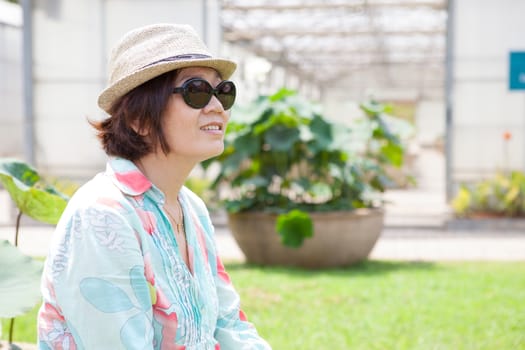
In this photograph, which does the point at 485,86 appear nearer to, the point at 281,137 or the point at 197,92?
the point at 281,137

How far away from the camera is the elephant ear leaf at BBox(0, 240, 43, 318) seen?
5.17 ft

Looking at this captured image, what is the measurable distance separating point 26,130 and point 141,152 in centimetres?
724

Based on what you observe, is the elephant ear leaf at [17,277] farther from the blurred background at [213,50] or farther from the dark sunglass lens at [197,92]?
the blurred background at [213,50]

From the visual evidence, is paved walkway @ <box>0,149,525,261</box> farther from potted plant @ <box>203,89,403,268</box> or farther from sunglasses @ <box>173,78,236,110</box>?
sunglasses @ <box>173,78,236,110</box>

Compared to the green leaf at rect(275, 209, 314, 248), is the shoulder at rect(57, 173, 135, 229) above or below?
above

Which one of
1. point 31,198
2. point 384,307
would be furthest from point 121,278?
point 384,307

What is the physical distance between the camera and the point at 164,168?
1.40 meters

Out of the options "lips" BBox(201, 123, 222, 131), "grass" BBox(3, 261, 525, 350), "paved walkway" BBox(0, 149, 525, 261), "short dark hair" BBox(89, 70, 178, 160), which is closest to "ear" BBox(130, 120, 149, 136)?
"short dark hair" BBox(89, 70, 178, 160)

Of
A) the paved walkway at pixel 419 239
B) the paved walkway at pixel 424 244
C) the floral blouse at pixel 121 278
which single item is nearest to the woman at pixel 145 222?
the floral blouse at pixel 121 278

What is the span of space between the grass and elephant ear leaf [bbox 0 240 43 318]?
4.98 feet

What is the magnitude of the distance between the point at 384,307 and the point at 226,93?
253 centimetres

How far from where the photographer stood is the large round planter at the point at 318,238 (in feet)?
15.9

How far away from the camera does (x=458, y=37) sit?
8000 millimetres

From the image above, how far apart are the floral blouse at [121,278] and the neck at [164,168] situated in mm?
49
